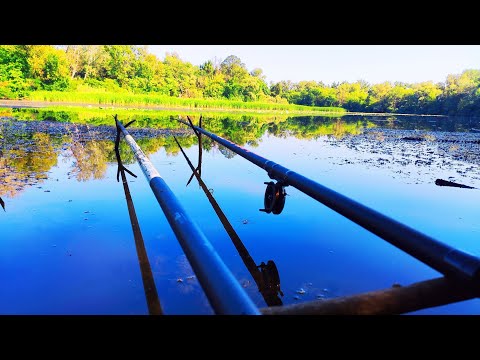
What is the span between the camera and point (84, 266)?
4.04m

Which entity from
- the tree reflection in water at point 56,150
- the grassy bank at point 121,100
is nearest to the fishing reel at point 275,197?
the tree reflection in water at point 56,150

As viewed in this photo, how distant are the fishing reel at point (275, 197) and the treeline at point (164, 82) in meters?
47.7

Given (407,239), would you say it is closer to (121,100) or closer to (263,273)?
(263,273)

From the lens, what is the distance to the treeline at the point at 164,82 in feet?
151

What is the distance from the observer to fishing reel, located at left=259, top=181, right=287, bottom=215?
5.73 m

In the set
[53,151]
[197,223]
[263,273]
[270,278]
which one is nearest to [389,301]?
[270,278]

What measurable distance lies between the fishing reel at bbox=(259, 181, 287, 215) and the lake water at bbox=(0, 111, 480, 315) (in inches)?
9.8

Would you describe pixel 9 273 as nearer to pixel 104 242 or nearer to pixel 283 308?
pixel 104 242

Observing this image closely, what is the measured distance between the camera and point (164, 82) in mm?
65875

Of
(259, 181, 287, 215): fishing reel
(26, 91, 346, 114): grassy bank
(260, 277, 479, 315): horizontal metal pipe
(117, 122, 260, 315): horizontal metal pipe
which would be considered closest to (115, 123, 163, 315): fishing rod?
(117, 122, 260, 315): horizontal metal pipe

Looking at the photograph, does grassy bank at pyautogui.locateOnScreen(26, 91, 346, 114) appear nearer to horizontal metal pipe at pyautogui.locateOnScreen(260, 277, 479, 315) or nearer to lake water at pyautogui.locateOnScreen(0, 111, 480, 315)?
lake water at pyautogui.locateOnScreen(0, 111, 480, 315)
